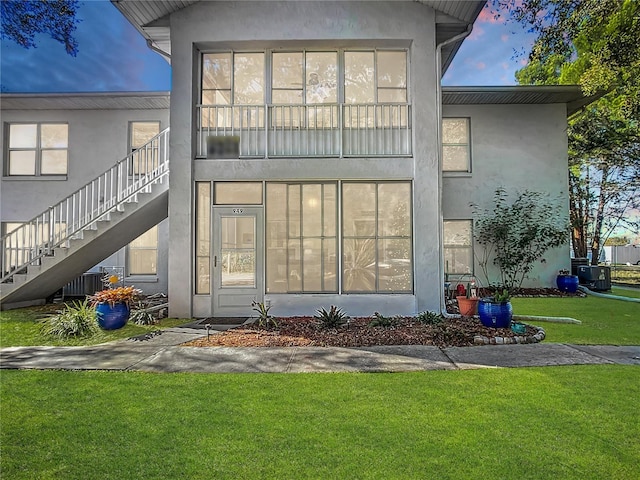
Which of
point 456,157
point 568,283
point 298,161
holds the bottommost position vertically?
point 568,283

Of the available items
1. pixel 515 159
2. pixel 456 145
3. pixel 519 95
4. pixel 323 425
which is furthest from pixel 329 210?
pixel 519 95

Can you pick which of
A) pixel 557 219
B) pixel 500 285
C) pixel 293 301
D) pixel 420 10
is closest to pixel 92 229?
pixel 293 301

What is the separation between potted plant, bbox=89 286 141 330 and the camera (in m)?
7.37

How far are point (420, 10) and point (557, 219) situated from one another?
8064mm

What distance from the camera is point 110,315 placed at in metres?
7.38

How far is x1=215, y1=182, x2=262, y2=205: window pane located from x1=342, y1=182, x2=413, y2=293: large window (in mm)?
1958

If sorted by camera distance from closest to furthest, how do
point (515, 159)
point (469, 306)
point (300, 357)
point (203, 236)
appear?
point (300, 357) < point (469, 306) < point (203, 236) < point (515, 159)

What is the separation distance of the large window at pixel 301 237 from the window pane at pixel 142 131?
244 inches

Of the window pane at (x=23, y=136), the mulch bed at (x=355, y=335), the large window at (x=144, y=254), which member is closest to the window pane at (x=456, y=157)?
the mulch bed at (x=355, y=335)

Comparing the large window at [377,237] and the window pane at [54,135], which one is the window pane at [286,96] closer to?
the large window at [377,237]

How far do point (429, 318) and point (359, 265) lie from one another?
185cm

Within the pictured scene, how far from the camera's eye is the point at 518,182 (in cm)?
1270

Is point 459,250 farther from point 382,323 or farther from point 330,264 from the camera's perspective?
point 382,323

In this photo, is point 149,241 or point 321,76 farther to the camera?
point 149,241
